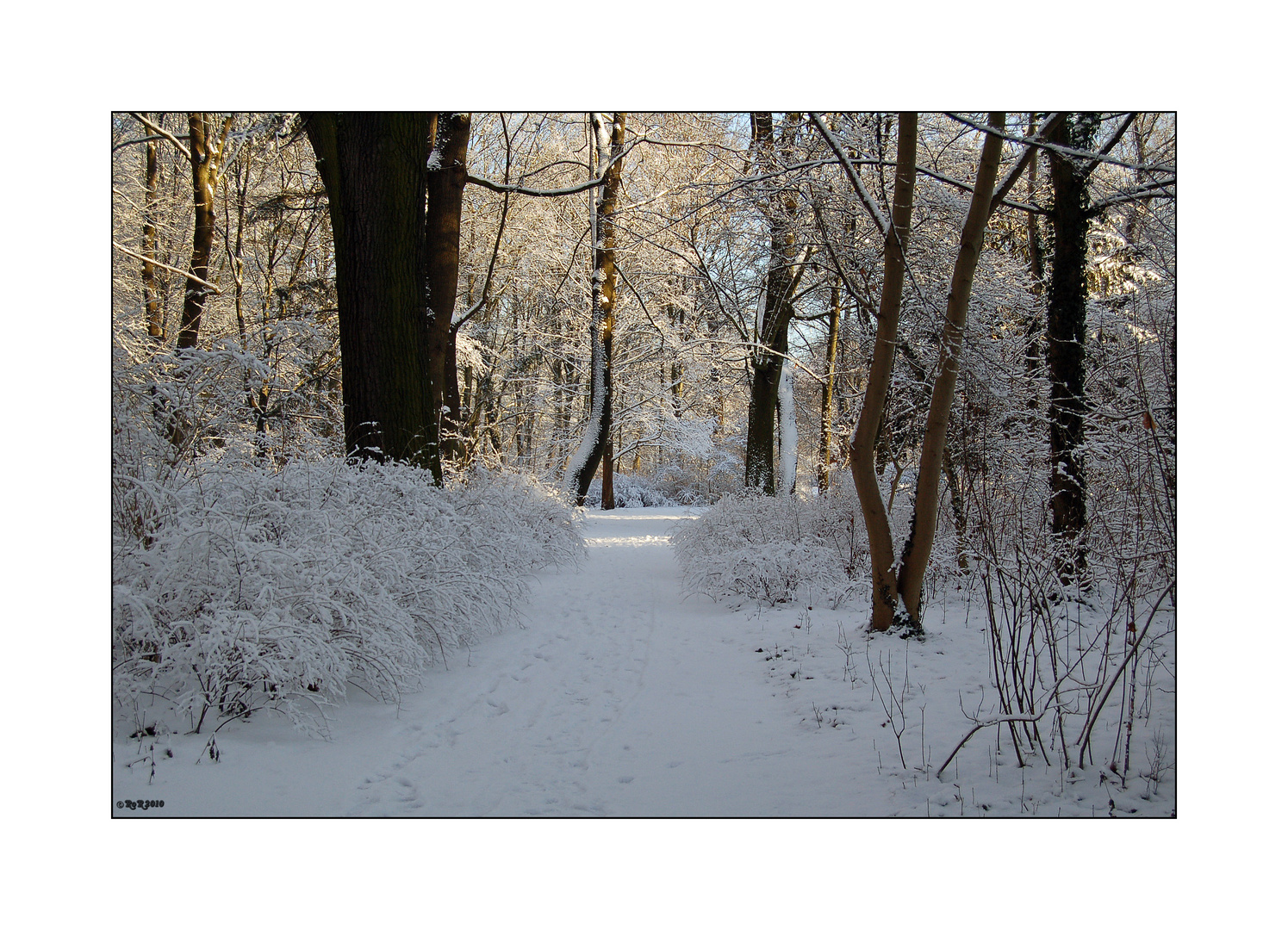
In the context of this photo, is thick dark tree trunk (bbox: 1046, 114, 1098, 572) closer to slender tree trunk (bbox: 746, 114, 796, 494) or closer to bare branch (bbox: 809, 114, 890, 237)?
bare branch (bbox: 809, 114, 890, 237)

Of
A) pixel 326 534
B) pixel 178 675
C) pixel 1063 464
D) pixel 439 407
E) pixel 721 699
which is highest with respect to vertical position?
pixel 439 407

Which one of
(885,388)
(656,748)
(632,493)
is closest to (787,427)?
(885,388)

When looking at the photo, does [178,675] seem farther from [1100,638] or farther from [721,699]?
A: [1100,638]

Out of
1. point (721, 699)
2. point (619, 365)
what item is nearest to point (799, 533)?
point (721, 699)

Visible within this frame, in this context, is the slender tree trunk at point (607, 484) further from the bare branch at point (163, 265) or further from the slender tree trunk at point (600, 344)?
the bare branch at point (163, 265)

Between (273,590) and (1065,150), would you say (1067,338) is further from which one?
(273,590)

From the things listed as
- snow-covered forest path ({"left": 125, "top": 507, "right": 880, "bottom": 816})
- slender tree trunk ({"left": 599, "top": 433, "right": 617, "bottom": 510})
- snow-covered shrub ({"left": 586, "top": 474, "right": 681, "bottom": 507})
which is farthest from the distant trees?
snow-covered shrub ({"left": 586, "top": 474, "right": 681, "bottom": 507})

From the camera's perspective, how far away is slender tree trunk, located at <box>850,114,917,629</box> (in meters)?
4.36

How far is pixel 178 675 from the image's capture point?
274 centimetres

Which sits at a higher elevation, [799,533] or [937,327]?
[937,327]

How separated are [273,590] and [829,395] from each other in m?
9.46

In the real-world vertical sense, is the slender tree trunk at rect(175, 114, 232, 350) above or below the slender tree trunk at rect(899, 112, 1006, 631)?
above

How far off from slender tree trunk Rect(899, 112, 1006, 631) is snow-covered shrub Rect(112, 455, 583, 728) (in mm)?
2873
